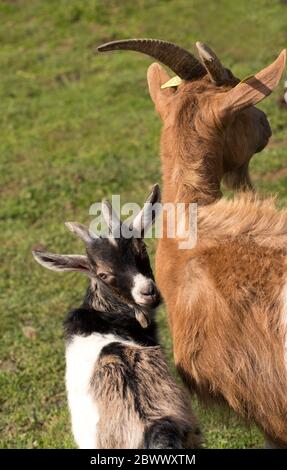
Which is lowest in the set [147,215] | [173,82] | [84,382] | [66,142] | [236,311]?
[66,142]

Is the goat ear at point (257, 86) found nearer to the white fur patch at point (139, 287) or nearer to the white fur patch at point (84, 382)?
the white fur patch at point (139, 287)

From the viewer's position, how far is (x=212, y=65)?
4879 mm

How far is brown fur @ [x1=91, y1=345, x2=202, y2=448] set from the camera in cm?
425

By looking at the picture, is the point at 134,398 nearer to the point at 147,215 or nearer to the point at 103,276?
the point at 103,276

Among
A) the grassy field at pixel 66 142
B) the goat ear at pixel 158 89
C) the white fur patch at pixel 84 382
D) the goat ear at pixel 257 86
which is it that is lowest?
the grassy field at pixel 66 142

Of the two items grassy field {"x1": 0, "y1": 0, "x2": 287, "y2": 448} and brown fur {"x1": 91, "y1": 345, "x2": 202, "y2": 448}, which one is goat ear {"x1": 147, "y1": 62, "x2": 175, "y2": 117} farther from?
grassy field {"x1": 0, "y1": 0, "x2": 287, "y2": 448}

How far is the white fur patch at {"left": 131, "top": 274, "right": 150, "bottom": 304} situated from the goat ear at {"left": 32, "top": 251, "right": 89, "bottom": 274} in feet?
1.25

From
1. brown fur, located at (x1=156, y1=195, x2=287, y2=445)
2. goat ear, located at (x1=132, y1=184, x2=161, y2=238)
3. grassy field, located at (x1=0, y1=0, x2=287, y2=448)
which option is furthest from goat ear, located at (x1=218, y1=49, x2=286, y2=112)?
grassy field, located at (x1=0, y1=0, x2=287, y2=448)

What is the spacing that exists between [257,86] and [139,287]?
1.35 meters

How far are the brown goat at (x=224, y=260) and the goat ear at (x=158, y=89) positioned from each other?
9cm

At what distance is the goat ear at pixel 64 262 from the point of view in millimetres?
4668

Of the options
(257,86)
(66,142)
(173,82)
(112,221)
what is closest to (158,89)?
(173,82)

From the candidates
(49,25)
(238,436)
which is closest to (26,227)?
(238,436)

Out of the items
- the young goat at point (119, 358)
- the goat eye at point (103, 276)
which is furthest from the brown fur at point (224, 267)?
the goat eye at point (103, 276)
